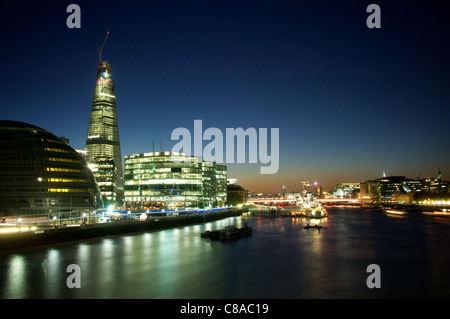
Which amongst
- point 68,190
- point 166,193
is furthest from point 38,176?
point 166,193

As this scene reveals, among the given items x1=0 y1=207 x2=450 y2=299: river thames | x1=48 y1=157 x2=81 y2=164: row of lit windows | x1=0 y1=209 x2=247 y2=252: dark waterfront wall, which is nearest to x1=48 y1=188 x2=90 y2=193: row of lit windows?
x1=48 y1=157 x2=81 y2=164: row of lit windows

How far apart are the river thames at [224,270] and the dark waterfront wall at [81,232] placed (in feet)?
5.91

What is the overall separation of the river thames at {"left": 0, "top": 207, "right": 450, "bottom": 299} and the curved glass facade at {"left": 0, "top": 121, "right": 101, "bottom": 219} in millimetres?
26325

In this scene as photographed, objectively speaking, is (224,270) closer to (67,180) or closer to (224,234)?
(224,234)

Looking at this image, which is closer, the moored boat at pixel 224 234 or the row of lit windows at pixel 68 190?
the moored boat at pixel 224 234

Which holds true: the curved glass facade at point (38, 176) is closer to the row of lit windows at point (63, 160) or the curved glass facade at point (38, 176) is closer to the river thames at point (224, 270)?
the row of lit windows at point (63, 160)

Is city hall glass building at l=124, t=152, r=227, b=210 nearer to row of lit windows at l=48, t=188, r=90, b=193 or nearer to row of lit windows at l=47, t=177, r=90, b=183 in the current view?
row of lit windows at l=47, t=177, r=90, b=183

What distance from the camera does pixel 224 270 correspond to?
1537 inches

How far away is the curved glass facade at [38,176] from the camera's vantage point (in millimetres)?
A: 74438

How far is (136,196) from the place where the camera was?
172750 millimetres

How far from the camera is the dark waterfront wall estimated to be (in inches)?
1826

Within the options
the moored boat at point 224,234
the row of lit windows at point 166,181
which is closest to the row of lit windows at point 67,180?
the moored boat at point 224,234
